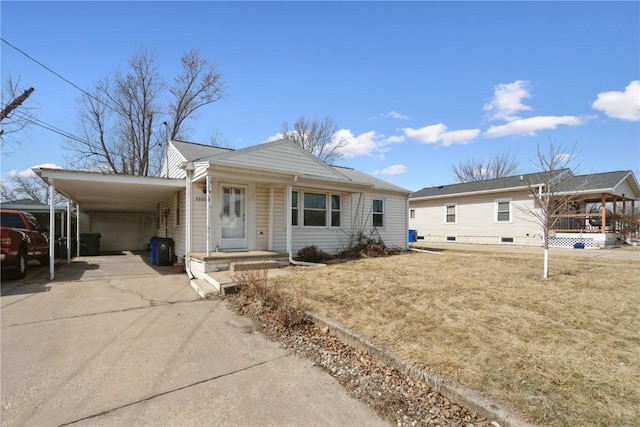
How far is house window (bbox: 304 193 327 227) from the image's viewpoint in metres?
11.3

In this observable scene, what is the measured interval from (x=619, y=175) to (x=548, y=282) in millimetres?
15667

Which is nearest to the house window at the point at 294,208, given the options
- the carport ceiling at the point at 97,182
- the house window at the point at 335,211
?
the house window at the point at 335,211

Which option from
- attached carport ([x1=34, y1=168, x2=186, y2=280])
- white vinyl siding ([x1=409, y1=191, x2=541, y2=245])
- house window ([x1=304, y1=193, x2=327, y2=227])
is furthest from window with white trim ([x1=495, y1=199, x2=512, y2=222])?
attached carport ([x1=34, y1=168, x2=186, y2=280])

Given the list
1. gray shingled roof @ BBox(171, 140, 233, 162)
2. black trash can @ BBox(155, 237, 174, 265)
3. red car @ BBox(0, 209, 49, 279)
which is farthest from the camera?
gray shingled roof @ BBox(171, 140, 233, 162)

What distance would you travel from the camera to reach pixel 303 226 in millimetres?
11094

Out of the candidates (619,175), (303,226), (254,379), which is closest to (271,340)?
(254,379)

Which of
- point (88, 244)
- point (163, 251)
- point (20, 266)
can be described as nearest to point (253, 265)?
point (163, 251)

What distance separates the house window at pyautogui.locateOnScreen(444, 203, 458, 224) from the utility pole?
24463mm

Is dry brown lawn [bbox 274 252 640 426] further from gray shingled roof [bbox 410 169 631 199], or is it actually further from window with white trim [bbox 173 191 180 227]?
gray shingled roof [bbox 410 169 631 199]

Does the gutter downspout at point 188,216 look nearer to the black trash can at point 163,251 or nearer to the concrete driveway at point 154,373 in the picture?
the black trash can at point 163,251

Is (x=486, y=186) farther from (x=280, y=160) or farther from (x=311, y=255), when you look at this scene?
(x=280, y=160)

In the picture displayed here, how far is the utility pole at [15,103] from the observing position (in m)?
14.3

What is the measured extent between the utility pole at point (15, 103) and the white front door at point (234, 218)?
41.6 ft

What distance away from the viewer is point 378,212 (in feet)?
45.4
